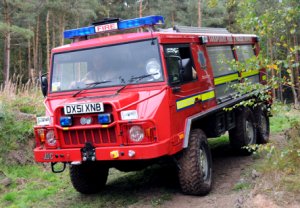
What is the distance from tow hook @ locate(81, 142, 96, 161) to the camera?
5.71m

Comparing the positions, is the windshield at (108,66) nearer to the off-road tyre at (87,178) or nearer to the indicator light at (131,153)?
the indicator light at (131,153)

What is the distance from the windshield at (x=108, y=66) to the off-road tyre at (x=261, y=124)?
4.65 m

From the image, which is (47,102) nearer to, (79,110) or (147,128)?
(79,110)

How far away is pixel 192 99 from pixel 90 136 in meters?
1.86

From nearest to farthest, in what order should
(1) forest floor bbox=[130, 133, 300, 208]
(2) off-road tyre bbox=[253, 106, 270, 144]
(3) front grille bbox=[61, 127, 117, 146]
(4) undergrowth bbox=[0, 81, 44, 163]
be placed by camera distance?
1. (1) forest floor bbox=[130, 133, 300, 208]
2. (3) front grille bbox=[61, 127, 117, 146]
3. (4) undergrowth bbox=[0, 81, 44, 163]
4. (2) off-road tyre bbox=[253, 106, 270, 144]

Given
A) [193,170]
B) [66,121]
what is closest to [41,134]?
[66,121]

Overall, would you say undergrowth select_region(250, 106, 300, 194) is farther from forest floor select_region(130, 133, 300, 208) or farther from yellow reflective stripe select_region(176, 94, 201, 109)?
yellow reflective stripe select_region(176, 94, 201, 109)

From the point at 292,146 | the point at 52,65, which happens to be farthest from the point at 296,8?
the point at 52,65

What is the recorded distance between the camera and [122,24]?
6.91 m

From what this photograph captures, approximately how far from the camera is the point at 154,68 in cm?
607

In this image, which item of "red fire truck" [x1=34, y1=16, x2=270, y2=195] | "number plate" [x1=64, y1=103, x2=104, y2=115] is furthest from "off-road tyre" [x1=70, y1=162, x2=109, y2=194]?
"number plate" [x1=64, y1=103, x2=104, y2=115]

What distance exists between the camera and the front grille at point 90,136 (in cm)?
565

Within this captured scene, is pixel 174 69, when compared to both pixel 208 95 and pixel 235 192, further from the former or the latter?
pixel 235 192

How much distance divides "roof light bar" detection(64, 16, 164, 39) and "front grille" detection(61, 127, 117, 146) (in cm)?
197
